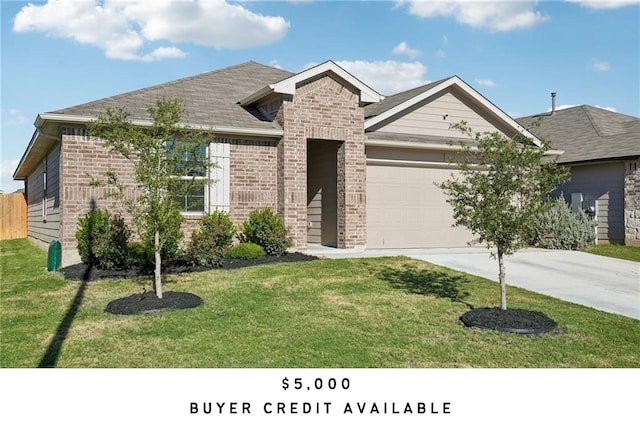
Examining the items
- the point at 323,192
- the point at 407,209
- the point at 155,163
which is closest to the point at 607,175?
the point at 407,209

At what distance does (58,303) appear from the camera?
8.62 m

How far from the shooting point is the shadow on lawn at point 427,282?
9154 mm

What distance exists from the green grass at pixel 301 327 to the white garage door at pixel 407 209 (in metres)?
4.63

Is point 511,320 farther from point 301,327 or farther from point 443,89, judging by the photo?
point 443,89

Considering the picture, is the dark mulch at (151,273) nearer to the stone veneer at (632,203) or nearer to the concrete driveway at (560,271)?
the concrete driveway at (560,271)

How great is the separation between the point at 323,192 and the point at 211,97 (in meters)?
4.21

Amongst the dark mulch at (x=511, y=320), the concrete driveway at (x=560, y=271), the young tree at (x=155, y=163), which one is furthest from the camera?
the concrete driveway at (x=560, y=271)

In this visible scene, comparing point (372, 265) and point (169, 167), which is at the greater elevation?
point (169, 167)

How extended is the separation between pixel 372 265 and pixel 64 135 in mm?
7321

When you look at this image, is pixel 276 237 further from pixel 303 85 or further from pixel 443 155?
pixel 443 155

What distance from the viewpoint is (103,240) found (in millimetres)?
11156

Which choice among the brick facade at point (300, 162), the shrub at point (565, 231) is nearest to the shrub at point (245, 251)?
the brick facade at point (300, 162)

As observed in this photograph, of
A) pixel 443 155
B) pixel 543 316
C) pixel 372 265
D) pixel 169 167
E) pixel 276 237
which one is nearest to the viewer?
pixel 543 316
